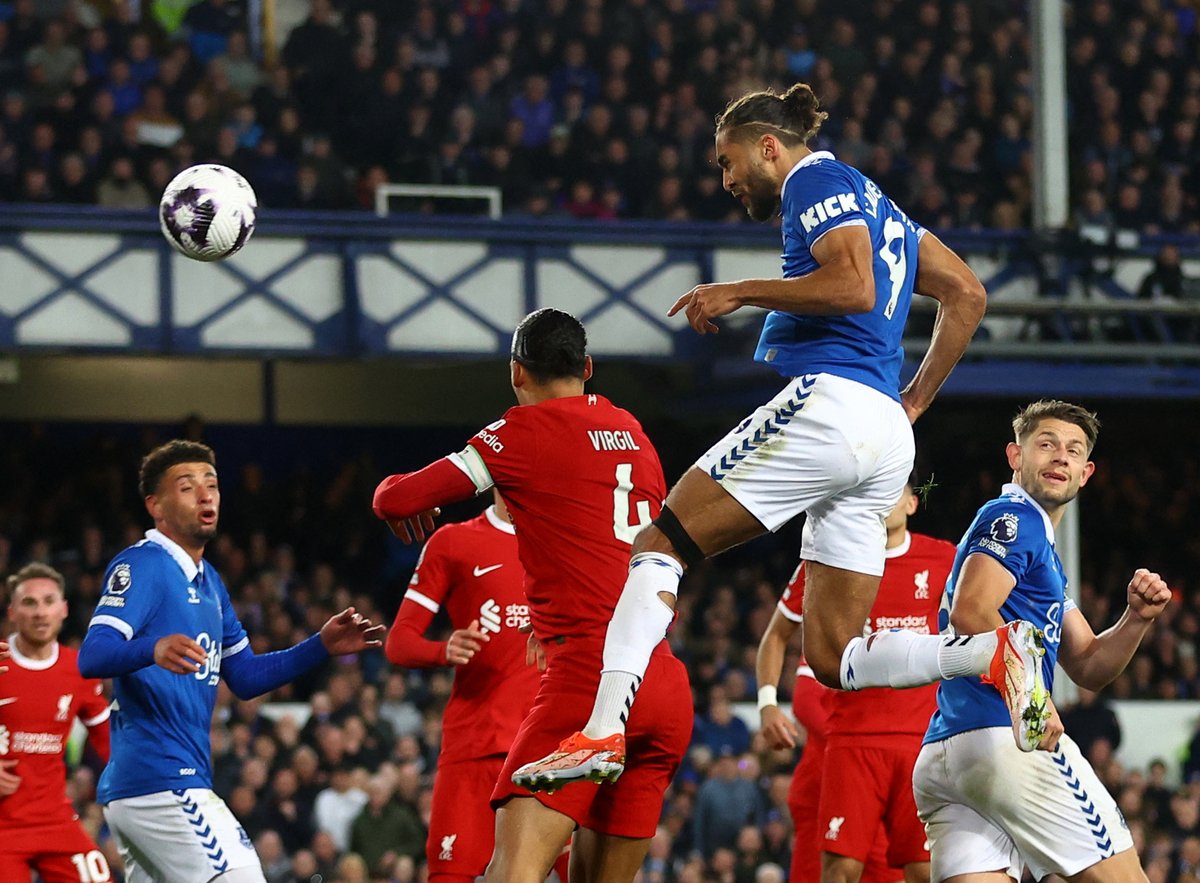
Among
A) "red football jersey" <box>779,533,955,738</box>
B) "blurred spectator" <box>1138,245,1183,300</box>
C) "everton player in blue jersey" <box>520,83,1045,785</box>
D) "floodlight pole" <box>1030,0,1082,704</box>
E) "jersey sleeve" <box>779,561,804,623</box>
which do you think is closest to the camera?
"everton player in blue jersey" <box>520,83,1045,785</box>

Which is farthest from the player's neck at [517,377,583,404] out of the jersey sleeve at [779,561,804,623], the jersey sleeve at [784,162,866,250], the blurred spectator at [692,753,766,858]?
the blurred spectator at [692,753,766,858]

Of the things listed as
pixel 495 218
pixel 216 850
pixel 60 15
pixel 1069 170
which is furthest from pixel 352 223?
pixel 216 850

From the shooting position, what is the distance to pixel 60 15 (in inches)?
655

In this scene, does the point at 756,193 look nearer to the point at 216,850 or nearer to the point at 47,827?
the point at 216,850

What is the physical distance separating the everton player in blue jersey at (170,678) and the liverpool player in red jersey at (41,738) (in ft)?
4.47

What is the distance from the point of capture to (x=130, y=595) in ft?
23.0

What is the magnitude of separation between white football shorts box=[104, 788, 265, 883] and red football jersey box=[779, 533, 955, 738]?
277 centimetres

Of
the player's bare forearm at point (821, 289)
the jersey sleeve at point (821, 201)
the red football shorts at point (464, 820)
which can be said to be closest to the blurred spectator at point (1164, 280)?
the red football shorts at point (464, 820)

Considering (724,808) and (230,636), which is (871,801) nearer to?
(230,636)

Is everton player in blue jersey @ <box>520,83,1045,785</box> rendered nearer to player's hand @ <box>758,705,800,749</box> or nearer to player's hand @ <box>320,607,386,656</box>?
player's hand @ <box>320,607,386,656</box>

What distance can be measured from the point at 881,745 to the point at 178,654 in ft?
11.0

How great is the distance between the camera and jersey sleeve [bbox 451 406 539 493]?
5.91 m

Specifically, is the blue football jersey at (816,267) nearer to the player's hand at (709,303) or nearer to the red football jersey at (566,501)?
the player's hand at (709,303)

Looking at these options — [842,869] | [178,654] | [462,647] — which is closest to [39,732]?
[462,647]
